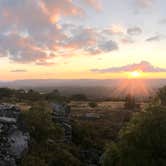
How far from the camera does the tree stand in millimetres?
27750

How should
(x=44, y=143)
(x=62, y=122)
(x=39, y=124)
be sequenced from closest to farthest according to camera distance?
(x=39, y=124)
(x=44, y=143)
(x=62, y=122)

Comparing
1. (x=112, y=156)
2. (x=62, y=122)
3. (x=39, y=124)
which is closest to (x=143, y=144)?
(x=112, y=156)

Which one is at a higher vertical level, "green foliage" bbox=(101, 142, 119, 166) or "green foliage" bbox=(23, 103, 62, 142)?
"green foliage" bbox=(23, 103, 62, 142)

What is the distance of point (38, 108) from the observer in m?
41.3

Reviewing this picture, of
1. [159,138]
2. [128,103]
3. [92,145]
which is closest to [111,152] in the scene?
[159,138]

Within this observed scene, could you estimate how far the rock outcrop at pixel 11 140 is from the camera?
30.7 metres

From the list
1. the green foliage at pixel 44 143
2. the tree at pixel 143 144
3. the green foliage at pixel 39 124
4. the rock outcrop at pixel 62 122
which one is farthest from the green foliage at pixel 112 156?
the rock outcrop at pixel 62 122

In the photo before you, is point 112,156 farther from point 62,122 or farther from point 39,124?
point 62,122

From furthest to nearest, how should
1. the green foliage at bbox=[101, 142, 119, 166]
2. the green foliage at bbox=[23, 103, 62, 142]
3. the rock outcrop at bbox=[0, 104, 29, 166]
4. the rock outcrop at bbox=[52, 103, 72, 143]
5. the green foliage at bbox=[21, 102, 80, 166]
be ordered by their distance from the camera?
the rock outcrop at bbox=[52, 103, 72, 143] → the green foliage at bbox=[23, 103, 62, 142] → the green foliage at bbox=[21, 102, 80, 166] → the rock outcrop at bbox=[0, 104, 29, 166] → the green foliage at bbox=[101, 142, 119, 166]

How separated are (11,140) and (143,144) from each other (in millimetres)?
11013

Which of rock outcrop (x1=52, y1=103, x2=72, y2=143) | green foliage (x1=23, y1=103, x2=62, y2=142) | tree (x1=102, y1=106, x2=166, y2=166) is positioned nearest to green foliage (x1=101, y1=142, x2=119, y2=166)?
tree (x1=102, y1=106, x2=166, y2=166)

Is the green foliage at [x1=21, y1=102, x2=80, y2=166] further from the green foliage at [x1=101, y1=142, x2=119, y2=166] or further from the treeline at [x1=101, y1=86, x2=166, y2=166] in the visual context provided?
the treeline at [x1=101, y1=86, x2=166, y2=166]

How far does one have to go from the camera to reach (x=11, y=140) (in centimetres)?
3166

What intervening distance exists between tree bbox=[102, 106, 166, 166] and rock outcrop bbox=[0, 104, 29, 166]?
24.6 ft
